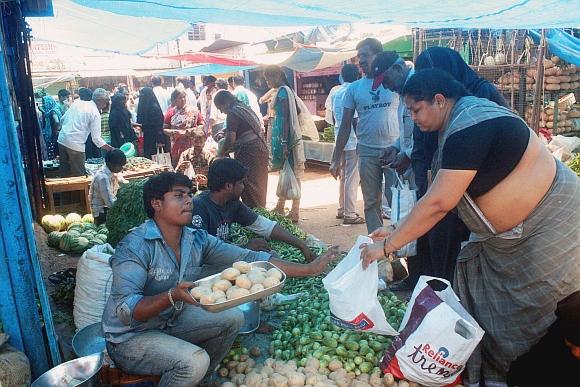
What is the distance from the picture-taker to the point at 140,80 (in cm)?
2741

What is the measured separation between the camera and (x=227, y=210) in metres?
3.95

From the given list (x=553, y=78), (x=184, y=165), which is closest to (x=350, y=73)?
(x=184, y=165)

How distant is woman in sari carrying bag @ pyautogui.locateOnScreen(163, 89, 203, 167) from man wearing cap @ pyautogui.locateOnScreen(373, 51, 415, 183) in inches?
222

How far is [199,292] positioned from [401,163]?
2.64 metres

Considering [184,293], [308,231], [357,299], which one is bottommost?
[308,231]

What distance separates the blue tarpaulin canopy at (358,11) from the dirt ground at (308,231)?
2237 millimetres

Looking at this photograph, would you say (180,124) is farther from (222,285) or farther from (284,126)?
(222,285)

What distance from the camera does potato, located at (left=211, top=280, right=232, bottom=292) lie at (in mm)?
2548

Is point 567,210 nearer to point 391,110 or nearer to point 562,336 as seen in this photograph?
point 562,336

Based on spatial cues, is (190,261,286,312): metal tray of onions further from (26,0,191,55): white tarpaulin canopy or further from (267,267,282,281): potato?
(26,0,191,55): white tarpaulin canopy

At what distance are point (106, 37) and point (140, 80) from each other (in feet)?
66.9

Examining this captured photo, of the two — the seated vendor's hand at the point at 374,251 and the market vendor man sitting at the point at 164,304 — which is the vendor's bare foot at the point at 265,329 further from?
the seated vendor's hand at the point at 374,251

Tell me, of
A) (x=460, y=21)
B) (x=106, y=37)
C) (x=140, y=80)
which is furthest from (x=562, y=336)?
(x=140, y=80)

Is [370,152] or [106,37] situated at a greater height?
[106,37]
